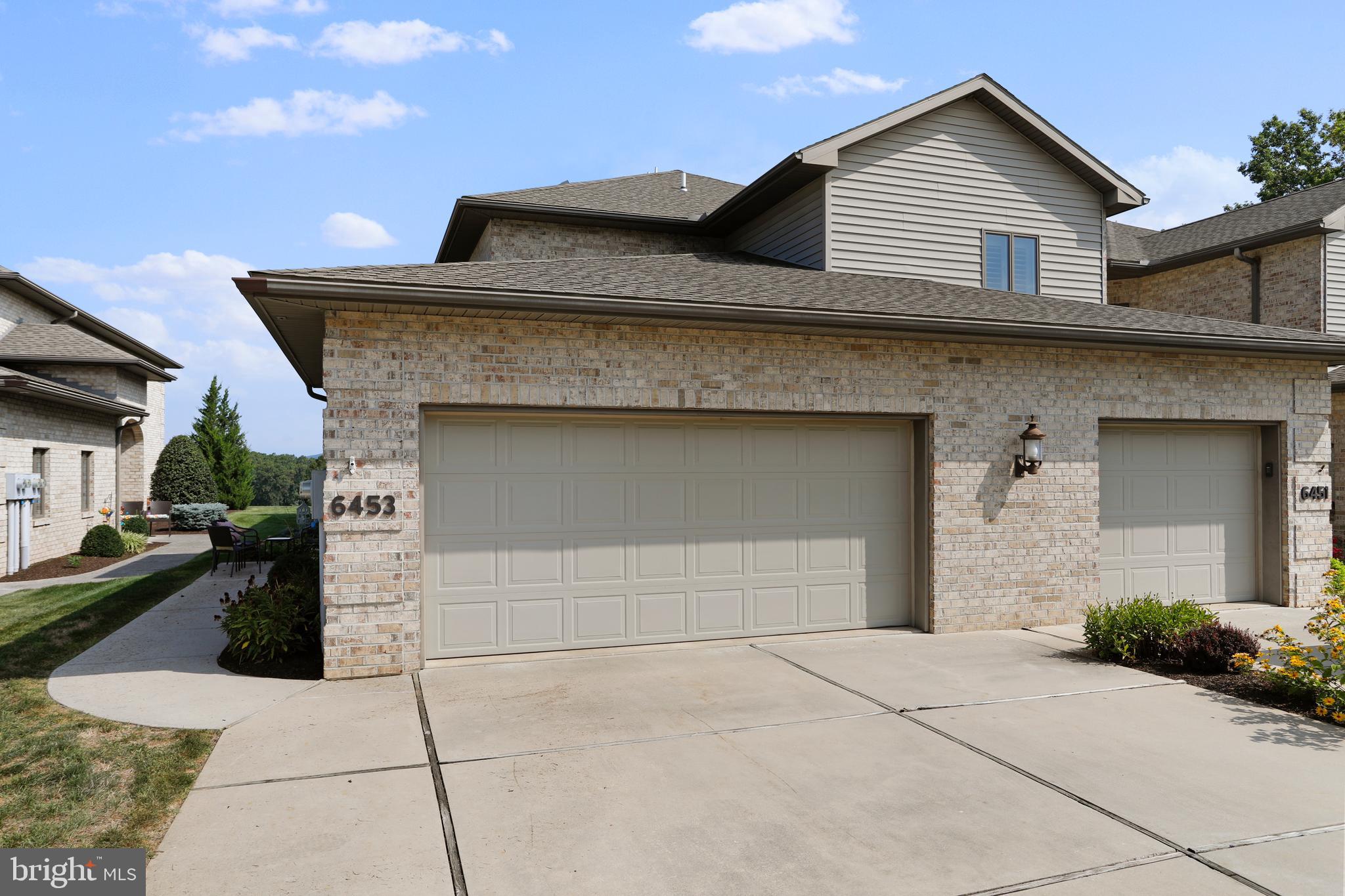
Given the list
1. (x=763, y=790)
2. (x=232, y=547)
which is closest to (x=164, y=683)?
(x=763, y=790)

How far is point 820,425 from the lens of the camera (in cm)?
901

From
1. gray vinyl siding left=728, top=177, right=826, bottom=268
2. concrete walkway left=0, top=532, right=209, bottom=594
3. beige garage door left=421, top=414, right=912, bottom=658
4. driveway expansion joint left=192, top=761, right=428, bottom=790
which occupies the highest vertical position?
gray vinyl siding left=728, top=177, right=826, bottom=268

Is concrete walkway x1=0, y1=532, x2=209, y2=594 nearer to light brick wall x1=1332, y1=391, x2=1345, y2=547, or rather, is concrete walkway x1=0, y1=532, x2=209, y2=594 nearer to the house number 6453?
the house number 6453

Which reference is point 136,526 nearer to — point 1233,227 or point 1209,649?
point 1209,649

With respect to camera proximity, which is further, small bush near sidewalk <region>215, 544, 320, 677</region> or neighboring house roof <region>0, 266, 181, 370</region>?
neighboring house roof <region>0, 266, 181, 370</region>

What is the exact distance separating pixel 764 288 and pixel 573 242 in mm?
5919

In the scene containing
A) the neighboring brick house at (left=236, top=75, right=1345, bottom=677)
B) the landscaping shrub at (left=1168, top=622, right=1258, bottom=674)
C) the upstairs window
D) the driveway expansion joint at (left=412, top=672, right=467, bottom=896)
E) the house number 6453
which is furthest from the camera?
the upstairs window

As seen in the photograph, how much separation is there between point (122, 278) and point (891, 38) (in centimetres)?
3501

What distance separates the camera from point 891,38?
358 inches

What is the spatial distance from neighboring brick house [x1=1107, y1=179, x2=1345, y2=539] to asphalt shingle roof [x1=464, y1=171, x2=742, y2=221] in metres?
9.16

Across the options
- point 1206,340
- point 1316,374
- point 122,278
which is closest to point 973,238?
point 1206,340

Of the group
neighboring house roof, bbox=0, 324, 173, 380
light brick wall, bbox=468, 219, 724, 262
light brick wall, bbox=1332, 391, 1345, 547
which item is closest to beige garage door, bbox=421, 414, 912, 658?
light brick wall, bbox=468, 219, 724, 262

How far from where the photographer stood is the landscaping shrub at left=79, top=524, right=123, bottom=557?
17.4m

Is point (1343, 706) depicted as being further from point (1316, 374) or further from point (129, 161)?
point (129, 161)
